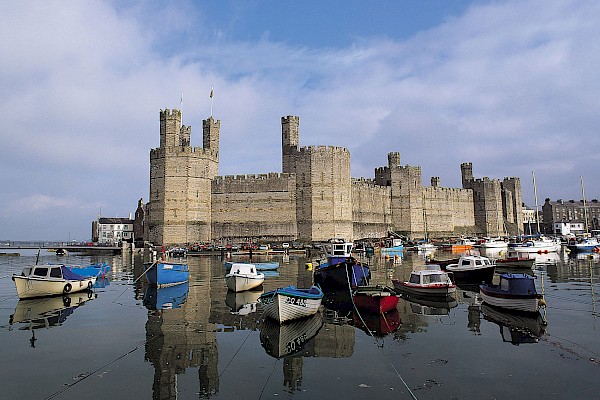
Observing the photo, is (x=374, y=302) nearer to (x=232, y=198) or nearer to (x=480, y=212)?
(x=232, y=198)

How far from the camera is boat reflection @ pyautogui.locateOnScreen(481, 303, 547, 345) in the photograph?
426 inches

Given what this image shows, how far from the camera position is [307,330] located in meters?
11.7

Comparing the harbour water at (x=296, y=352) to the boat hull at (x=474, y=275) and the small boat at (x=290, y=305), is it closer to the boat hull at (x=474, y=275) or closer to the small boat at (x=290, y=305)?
the small boat at (x=290, y=305)

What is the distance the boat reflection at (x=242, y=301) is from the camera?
14836 millimetres

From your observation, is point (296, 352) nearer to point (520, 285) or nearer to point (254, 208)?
point (520, 285)

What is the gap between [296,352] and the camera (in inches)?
381

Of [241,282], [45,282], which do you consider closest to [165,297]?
[241,282]

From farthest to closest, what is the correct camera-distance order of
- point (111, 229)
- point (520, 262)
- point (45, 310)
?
point (111, 229) < point (520, 262) < point (45, 310)

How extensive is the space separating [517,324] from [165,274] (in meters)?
15.3

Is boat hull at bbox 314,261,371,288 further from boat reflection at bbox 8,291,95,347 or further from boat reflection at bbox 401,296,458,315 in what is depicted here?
boat reflection at bbox 8,291,95,347

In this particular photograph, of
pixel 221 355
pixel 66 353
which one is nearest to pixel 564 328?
pixel 221 355

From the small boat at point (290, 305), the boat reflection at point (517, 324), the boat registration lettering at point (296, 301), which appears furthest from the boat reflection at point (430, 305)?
the boat registration lettering at point (296, 301)

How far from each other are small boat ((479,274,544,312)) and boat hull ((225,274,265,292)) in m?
9.96

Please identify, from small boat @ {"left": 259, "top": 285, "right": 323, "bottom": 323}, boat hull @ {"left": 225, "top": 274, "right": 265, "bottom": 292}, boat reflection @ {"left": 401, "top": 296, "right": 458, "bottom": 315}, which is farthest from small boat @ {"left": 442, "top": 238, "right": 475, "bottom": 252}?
small boat @ {"left": 259, "top": 285, "right": 323, "bottom": 323}
